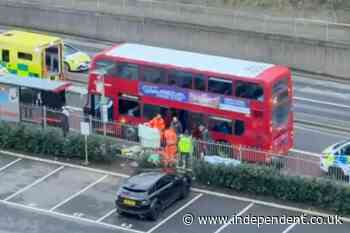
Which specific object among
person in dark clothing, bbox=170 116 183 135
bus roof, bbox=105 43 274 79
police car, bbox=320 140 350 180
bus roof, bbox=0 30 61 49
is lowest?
person in dark clothing, bbox=170 116 183 135

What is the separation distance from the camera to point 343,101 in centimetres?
4659

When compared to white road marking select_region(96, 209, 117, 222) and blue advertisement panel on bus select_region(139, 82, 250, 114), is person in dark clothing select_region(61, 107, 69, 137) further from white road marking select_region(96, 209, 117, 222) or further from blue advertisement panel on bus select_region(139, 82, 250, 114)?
white road marking select_region(96, 209, 117, 222)

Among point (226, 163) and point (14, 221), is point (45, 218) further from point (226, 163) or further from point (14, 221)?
point (226, 163)

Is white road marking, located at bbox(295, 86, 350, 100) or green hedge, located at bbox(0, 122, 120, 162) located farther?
white road marking, located at bbox(295, 86, 350, 100)

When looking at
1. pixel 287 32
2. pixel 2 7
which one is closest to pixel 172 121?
pixel 287 32

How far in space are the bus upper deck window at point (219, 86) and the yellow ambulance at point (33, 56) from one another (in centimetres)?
994

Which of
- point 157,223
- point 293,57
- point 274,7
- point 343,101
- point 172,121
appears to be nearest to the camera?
point 157,223

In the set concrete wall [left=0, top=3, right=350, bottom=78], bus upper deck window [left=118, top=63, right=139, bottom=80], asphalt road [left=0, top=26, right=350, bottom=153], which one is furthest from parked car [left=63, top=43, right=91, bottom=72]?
bus upper deck window [left=118, top=63, right=139, bottom=80]

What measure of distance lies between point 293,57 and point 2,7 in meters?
16.0

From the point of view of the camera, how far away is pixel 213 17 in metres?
53.8

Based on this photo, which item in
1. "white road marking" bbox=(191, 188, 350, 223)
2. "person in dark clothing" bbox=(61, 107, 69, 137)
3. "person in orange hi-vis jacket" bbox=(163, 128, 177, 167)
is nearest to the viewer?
"white road marking" bbox=(191, 188, 350, 223)

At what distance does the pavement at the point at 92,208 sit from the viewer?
34.4 metres

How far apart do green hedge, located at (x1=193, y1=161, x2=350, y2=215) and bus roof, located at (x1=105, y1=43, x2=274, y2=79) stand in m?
3.66

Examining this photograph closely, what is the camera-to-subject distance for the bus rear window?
38469 millimetres
